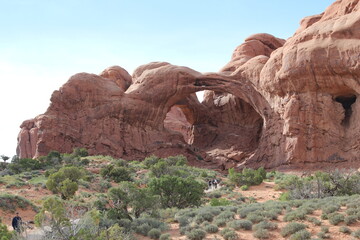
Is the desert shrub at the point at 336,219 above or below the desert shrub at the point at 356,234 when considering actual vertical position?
above

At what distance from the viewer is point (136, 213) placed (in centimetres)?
1498

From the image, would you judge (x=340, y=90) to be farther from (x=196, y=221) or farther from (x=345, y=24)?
(x=196, y=221)

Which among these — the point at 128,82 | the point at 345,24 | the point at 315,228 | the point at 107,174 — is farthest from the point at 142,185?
the point at 128,82

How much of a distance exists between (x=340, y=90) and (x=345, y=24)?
4.82 m

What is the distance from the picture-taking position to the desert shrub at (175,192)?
1803 cm

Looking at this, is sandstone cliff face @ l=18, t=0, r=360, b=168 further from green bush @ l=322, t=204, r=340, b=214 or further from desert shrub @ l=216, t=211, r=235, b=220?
desert shrub @ l=216, t=211, r=235, b=220

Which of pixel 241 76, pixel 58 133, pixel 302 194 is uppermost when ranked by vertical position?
pixel 241 76

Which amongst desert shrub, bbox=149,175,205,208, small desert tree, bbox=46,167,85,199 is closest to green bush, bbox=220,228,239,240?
desert shrub, bbox=149,175,205,208

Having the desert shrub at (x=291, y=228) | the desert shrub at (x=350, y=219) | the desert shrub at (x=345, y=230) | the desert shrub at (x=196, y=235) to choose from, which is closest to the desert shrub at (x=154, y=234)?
the desert shrub at (x=196, y=235)

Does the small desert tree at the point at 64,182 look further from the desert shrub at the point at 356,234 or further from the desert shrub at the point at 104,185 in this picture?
the desert shrub at the point at 356,234

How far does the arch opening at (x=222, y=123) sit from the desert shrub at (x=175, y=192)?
73.5 ft

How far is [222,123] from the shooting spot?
150ft

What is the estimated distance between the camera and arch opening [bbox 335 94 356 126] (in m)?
31.5

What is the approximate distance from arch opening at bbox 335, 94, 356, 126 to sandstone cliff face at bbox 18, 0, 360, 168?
75mm
